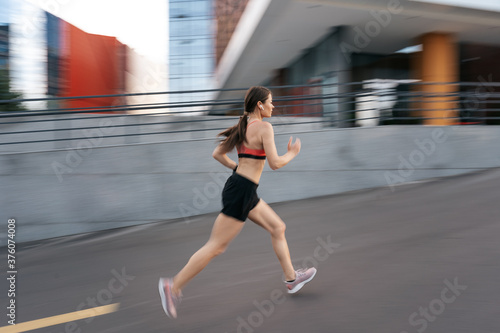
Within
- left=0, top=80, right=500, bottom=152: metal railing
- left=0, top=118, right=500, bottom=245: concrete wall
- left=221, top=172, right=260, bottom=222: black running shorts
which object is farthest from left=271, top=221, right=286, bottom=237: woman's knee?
left=0, top=80, right=500, bottom=152: metal railing

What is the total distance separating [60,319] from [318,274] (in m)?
2.42

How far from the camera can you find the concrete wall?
697cm

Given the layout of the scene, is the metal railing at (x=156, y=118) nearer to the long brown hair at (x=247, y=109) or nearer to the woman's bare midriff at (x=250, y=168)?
the long brown hair at (x=247, y=109)

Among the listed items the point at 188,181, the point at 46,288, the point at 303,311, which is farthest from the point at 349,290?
the point at 188,181

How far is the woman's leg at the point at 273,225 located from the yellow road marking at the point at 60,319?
1530 millimetres

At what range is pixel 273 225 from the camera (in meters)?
3.79

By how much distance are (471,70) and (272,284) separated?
55.2 feet

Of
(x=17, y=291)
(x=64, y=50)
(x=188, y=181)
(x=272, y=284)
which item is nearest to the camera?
(x=272, y=284)

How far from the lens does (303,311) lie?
3582 mm

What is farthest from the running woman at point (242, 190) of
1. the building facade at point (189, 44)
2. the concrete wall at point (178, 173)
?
the building facade at point (189, 44)

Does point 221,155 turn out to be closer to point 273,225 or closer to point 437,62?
point 273,225

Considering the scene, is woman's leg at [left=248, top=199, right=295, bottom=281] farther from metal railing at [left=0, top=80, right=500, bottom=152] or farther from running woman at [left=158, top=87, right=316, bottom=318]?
metal railing at [left=0, top=80, right=500, bottom=152]

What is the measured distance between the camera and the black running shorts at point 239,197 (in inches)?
141

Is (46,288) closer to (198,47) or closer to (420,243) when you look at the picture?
(420,243)
